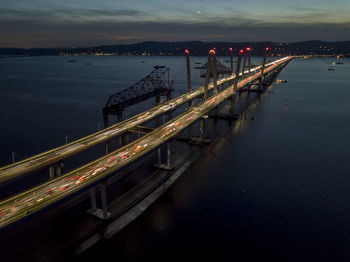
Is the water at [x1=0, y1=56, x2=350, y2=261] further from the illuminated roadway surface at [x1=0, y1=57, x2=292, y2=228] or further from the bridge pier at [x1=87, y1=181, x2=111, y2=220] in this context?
the illuminated roadway surface at [x1=0, y1=57, x2=292, y2=228]

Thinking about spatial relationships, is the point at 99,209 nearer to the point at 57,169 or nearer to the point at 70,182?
the point at 70,182

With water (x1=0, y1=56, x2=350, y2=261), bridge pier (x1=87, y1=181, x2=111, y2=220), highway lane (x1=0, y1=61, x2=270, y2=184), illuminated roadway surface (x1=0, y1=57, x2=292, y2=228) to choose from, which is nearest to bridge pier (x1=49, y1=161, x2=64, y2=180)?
highway lane (x1=0, y1=61, x2=270, y2=184)

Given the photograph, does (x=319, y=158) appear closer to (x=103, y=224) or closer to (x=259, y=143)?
(x=259, y=143)

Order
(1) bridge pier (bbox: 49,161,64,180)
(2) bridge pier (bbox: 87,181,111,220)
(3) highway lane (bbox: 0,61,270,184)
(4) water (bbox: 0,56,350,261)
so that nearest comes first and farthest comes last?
(4) water (bbox: 0,56,350,261)
(2) bridge pier (bbox: 87,181,111,220)
(3) highway lane (bbox: 0,61,270,184)
(1) bridge pier (bbox: 49,161,64,180)

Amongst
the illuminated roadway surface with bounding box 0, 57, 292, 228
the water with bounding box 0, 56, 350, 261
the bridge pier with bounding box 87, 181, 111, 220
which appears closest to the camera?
the illuminated roadway surface with bounding box 0, 57, 292, 228

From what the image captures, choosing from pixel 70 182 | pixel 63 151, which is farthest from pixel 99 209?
pixel 63 151

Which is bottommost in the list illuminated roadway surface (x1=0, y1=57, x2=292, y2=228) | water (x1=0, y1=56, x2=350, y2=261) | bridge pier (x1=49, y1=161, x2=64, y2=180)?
water (x1=0, y1=56, x2=350, y2=261)

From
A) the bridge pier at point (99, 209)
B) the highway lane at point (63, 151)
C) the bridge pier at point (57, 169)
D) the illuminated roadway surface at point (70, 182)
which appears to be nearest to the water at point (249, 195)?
the bridge pier at point (99, 209)

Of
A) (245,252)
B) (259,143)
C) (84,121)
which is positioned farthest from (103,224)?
(84,121)

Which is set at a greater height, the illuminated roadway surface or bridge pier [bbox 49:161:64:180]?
the illuminated roadway surface

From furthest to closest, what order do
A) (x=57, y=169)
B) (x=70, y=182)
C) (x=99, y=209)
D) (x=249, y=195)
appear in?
(x=249, y=195)
(x=57, y=169)
(x=99, y=209)
(x=70, y=182)

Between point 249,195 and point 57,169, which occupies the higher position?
point 57,169

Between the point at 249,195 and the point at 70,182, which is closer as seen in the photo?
the point at 70,182
